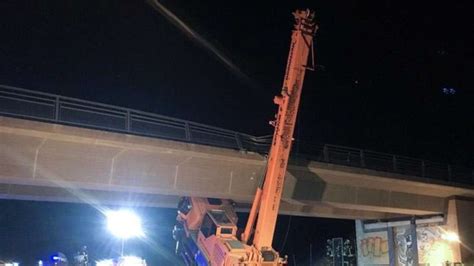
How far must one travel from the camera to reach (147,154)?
62.1ft

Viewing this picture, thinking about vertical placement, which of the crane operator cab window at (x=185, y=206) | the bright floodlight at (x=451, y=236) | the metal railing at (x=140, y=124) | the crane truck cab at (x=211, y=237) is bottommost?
the crane truck cab at (x=211, y=237)

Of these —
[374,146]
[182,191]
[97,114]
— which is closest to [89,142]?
[97,114]

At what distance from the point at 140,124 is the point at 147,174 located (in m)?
1.89

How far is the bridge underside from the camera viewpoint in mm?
16875

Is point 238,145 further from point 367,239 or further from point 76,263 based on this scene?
point 367,239

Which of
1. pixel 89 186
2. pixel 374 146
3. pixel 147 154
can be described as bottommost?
pixel 89 186

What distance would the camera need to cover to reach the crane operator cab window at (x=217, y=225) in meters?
16.4

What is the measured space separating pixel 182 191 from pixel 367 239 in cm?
1821

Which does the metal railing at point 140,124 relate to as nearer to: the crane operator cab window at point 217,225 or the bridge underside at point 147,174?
the bridge underside at point 147,174

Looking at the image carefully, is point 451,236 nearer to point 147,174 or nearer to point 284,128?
point 284,128

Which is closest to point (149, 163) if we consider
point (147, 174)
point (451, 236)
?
point (147, 174)

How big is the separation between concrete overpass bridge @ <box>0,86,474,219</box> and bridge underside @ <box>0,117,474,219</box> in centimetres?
3

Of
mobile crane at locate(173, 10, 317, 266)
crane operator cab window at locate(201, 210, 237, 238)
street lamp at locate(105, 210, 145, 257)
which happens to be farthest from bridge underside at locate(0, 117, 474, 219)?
street lamp at locate(105, 210, 145, 257)

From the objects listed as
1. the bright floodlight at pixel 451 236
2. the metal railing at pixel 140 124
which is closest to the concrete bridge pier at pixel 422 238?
the bright floodlight at pixel 451 236
